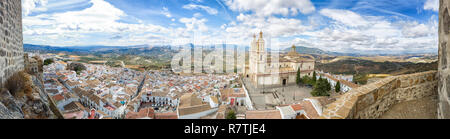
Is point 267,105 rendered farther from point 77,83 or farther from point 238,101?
point 77,83

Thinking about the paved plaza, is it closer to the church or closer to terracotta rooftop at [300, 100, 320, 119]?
the church

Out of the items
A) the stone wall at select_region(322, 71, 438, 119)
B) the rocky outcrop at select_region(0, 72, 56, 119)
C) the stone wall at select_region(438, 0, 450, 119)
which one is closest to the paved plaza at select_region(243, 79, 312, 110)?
the stone wall at select_region(322, 71, 438, 119)

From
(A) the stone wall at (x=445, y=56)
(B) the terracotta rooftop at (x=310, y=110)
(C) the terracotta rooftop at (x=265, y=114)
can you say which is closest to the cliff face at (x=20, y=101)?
(A) the stone wall at (x=445, y=56)

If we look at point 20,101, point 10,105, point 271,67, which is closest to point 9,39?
point 20,101

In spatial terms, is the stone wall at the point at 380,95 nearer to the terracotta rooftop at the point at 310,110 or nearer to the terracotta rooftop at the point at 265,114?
the terracotta rooftop at the point at 265,114
